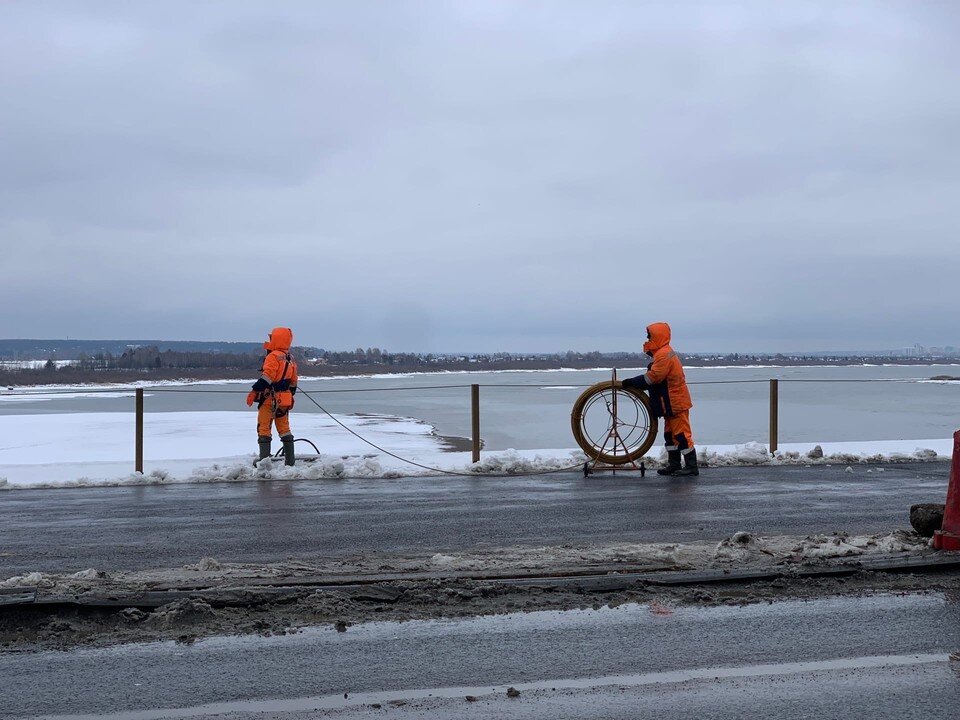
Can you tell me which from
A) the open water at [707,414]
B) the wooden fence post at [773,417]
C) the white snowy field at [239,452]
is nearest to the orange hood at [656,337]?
the white snowy field at [239,452]

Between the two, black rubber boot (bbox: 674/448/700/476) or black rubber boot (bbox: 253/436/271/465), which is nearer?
black rubber boot (bbox: 674/448/700/476)

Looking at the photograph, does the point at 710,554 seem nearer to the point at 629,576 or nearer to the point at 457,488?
the point at 629,576

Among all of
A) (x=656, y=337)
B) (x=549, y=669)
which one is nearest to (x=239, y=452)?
(x=656, y=337)

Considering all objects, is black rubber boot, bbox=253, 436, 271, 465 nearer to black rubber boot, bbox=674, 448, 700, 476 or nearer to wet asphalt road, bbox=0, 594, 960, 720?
black rubber boot, bbox=674, 448, 700, 476

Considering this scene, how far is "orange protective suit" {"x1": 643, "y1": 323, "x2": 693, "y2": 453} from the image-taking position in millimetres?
13734

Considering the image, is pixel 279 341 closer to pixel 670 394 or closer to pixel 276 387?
pixel 276 387

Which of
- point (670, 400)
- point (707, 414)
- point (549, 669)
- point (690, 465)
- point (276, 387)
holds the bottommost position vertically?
point (707, 414)

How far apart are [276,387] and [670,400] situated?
5.81 m

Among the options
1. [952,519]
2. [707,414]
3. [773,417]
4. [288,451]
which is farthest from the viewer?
[707,414]

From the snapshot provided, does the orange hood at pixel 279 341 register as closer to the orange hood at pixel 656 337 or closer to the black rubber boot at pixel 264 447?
the black rubber boot at pixel 264 447

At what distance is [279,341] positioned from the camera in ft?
49.8

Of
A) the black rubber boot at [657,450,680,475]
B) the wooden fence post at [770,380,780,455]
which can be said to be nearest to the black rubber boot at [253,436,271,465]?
the black rubber boot at [657,450,680,475]

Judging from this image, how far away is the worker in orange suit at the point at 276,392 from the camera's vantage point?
14.8 m

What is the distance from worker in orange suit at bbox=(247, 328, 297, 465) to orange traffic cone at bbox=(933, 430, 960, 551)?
9483mm
